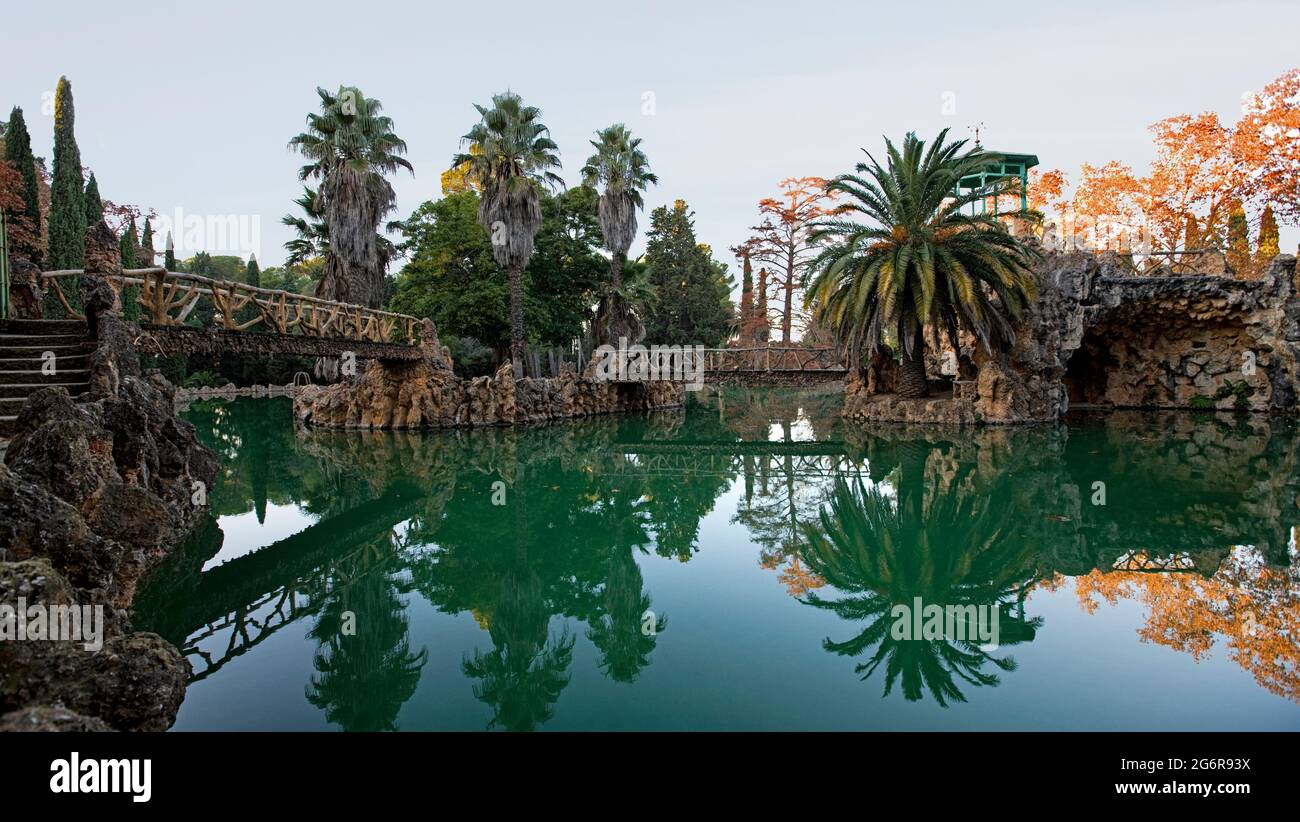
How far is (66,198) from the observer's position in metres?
29.5

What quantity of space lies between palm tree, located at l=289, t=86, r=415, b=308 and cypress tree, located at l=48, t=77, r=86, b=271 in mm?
11555

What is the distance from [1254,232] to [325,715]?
3923cm

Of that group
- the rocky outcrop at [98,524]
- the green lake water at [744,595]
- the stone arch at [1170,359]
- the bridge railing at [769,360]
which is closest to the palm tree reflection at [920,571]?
the green lake water at [744,595]

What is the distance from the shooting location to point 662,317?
43125 millimetres

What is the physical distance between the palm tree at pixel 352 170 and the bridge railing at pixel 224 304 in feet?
16.4

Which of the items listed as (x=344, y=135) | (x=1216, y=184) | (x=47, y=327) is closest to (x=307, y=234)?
(x=344, y=135)

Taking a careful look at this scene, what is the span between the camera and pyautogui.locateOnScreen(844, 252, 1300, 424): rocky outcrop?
871 inches

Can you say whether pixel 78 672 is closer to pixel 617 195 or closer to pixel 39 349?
pixel 39 349

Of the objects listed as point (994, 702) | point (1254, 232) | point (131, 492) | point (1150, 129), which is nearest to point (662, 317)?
point (1150, 129)

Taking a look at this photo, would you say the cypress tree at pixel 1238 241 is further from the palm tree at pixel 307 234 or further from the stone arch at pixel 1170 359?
the palm tree at pixel 307 234
